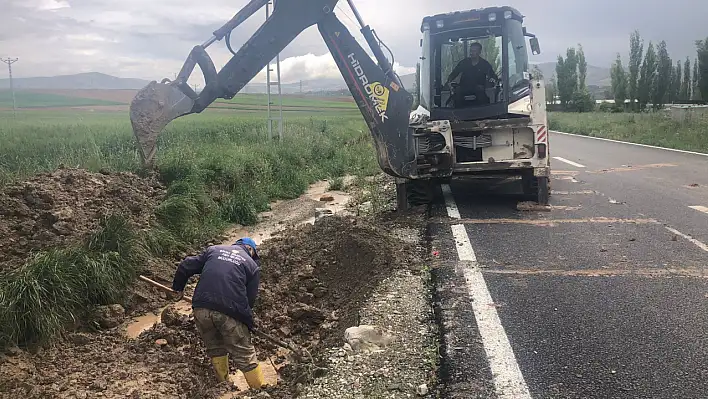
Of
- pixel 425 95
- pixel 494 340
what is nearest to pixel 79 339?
pixel 494 340

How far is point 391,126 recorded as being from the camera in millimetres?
8109

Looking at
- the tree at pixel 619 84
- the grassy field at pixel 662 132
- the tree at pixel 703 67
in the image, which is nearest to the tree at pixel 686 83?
the tree at pixel 619 84

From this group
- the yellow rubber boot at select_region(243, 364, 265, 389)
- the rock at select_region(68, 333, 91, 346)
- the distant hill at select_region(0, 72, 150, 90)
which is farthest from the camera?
the distant hill at select_region(0, 72, 150, 90)

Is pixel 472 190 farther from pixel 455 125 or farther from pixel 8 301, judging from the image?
pixel 8 301

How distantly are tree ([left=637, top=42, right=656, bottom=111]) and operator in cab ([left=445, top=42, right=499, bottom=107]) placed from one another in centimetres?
5239

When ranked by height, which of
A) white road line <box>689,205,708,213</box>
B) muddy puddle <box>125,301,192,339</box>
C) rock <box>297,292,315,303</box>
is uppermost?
white road line <box>689,205,708,213</box>

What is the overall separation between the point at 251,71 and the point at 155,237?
2.45m

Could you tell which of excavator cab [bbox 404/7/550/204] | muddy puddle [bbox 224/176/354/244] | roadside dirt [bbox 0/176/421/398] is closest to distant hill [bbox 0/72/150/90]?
muddy puddle [bbox 224/176/354/244]

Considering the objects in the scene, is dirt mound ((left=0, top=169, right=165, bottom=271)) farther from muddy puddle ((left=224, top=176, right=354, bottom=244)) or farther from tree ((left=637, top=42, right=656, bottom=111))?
tree ((left=637, top=42, right=656, bottom=111))

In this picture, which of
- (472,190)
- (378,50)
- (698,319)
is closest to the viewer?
(698,319)

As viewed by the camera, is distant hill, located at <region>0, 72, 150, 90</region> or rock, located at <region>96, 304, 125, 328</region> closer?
rock, located at <region>96, 304, 125, 328</region>

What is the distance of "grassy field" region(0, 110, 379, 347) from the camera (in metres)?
5.22

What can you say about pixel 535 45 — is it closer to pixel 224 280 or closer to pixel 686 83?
pixel 224 280

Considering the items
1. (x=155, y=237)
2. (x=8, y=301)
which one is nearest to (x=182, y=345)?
(x=8, y=301)
